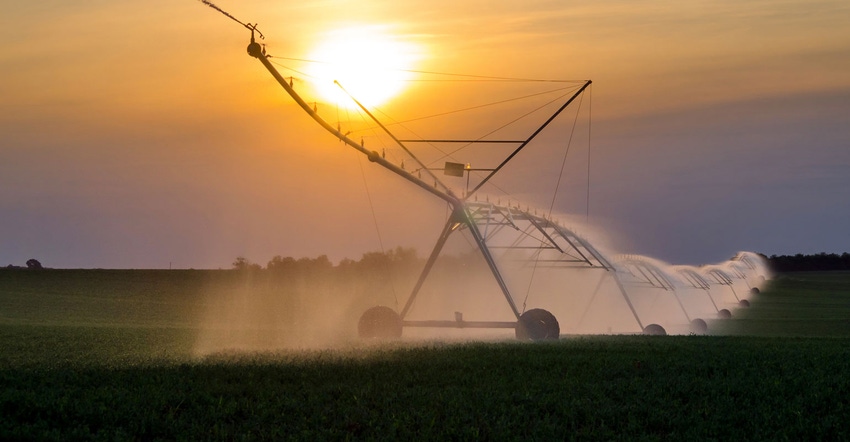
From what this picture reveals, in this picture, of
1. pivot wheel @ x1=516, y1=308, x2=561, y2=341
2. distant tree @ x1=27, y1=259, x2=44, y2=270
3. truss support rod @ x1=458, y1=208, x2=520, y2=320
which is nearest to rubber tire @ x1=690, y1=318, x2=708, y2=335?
pivot wheel @ x1=516, y1=308, x2=561, y2=341

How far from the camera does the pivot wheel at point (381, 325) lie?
3225cm

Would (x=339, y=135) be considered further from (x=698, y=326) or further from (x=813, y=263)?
(x=813, y=263)

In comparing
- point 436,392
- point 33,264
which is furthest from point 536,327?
point 33,264

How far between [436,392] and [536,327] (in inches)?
605

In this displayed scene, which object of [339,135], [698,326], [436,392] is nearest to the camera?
[436,392]

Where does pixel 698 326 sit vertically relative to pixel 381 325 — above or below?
above

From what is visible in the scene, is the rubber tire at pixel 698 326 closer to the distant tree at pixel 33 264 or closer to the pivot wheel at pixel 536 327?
the pivot wheel at pixel 536 327

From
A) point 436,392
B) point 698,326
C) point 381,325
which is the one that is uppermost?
point 698,326

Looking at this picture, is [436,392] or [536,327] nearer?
[436,392]

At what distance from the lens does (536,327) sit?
31.7 metres

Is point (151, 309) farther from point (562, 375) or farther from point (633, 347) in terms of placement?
point (562, 375)

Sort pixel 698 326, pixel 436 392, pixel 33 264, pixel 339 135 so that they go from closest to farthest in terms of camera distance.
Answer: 1. pixel 436 392
2. pixel 339 135
3. pixel 698 326
4. pixel 33 264

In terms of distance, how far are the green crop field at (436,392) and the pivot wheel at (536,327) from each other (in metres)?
5.13

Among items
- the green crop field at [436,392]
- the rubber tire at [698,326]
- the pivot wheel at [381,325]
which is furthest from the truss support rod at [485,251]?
the rubber tire at [698,326]
